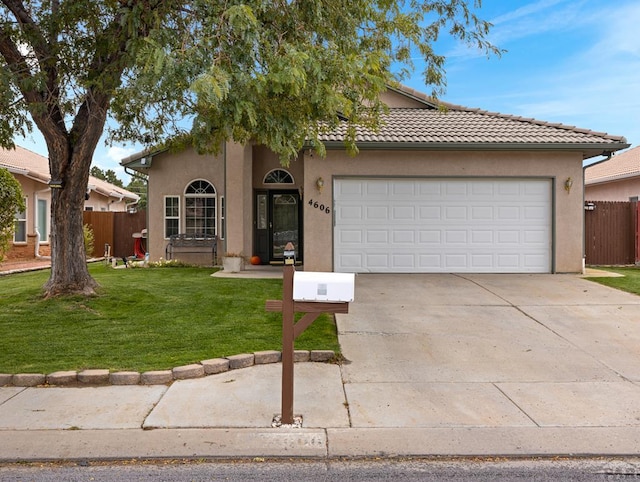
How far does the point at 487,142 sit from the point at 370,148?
9.28ft

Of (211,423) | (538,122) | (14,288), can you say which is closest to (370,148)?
(538,122)

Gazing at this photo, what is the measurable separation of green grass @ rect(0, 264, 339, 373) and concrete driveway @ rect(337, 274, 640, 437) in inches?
35.2

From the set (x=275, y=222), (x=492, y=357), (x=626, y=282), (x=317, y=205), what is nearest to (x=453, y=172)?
(x=317, y=205)

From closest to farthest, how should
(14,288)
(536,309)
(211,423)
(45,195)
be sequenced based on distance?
(211,423) < (536,309) < (14,288) < (45,195)

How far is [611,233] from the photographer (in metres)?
16.7

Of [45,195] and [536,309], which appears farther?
[45,195]

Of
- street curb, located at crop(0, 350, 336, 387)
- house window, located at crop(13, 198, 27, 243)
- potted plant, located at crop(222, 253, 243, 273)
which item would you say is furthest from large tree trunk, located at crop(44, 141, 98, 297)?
house window, located at crop(13, 198, 27, 243)

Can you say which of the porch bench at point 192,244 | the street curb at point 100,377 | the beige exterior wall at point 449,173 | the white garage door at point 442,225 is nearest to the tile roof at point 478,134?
the beige exterior wall at point 449,173

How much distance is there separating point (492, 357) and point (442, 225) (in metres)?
7.13

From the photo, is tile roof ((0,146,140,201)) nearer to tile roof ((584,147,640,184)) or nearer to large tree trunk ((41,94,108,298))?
large tree trunk ((41,94,108,298))

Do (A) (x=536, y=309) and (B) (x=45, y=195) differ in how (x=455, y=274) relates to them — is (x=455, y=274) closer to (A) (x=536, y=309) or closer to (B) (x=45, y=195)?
(A) (x=536, y=309)

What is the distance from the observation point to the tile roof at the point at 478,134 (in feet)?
41.7

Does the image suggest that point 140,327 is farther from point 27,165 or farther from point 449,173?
point 27,165

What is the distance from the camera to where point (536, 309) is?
9180 mm
